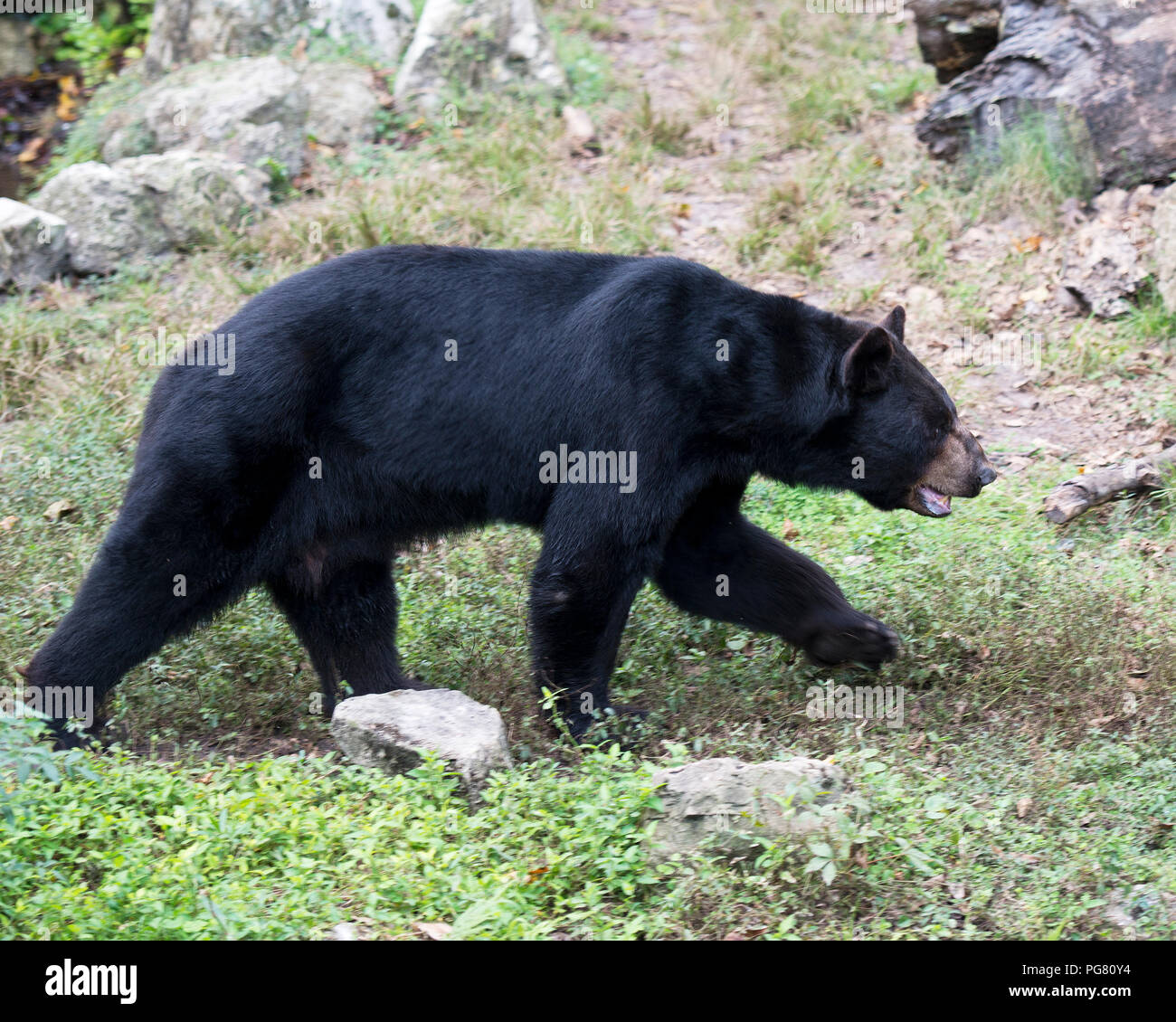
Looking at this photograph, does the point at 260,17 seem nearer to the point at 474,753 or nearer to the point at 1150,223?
the point at 1150,223

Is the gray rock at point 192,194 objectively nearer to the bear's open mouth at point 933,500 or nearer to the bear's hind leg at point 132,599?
the bear's hind leg at point 132,599

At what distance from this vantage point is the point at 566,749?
16.3 ft

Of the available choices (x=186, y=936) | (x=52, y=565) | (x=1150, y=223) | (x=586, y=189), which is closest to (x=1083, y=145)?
(x=1150, y=223)

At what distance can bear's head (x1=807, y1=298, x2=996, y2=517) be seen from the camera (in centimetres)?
539

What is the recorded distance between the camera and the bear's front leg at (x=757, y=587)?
5.52 m

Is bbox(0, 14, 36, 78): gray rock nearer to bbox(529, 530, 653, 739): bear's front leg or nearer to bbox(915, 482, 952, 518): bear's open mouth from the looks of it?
bbox(529, 530, 653, 739): bear's front leg

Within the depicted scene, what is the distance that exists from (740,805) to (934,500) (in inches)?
81.3

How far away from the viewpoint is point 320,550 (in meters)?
5.27

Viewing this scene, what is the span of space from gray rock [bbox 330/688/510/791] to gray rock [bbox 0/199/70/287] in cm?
577

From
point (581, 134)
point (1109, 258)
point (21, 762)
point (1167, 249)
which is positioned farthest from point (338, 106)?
point (21, 762)

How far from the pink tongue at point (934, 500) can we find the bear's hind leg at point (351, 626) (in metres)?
2.26

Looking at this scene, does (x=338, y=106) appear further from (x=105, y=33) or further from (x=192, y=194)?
(x=105, y=33)

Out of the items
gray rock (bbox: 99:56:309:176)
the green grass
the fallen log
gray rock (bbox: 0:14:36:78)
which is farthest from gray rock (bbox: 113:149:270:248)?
the fallen log

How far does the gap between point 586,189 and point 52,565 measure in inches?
199
